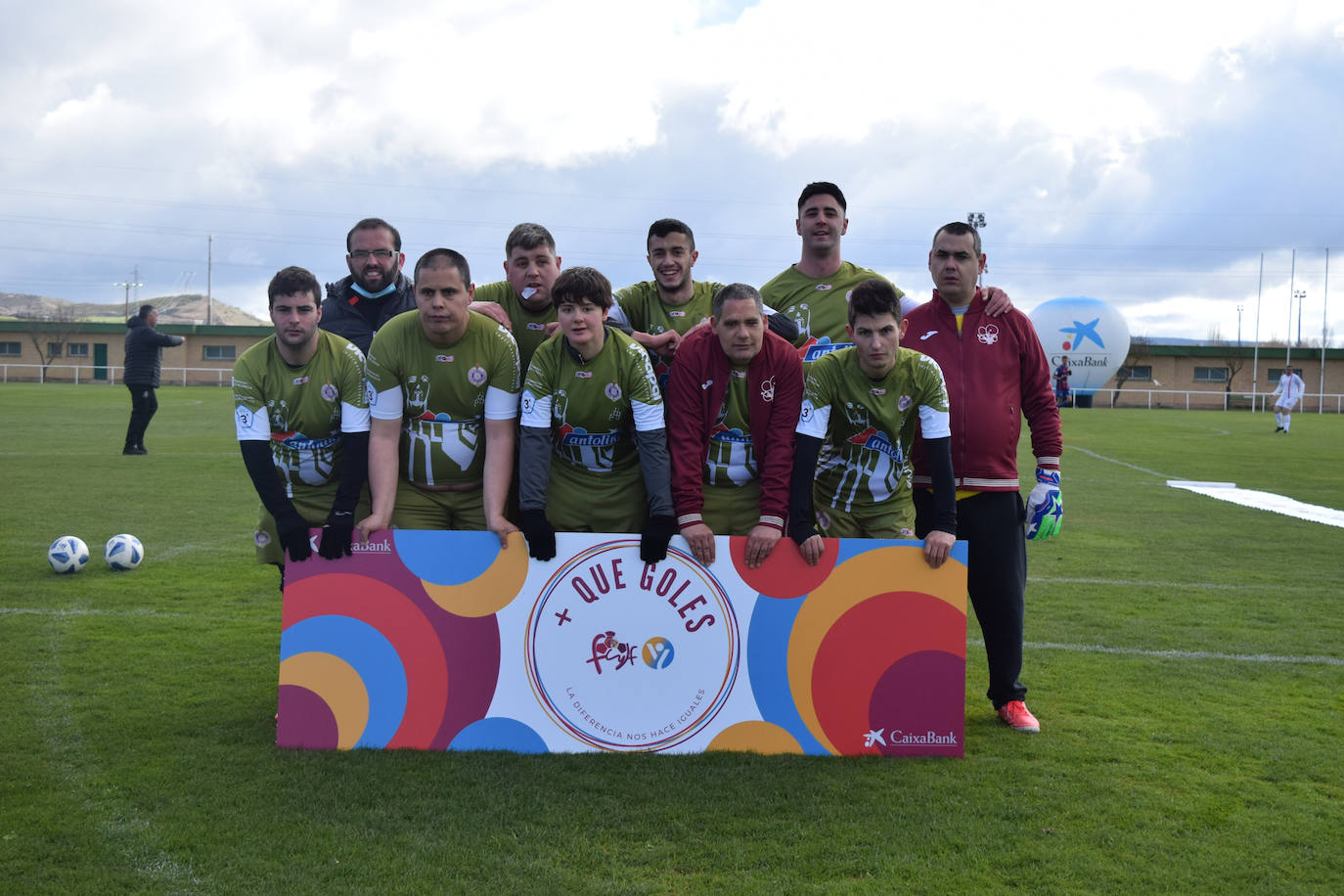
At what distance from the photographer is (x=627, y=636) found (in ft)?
13.7

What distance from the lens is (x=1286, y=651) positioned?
18.9 ft

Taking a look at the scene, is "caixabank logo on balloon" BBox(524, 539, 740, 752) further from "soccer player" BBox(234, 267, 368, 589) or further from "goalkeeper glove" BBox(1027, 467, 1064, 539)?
"goalkeeper glove" BBox(1027, 467, 1064, 539)

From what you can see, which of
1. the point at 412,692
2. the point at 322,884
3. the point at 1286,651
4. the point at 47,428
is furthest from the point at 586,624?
the point at 47,428

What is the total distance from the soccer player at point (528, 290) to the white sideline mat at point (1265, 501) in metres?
9.45

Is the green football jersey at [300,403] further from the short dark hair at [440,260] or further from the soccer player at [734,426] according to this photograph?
the soccer player at [734,426]

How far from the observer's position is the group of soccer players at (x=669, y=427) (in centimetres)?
419

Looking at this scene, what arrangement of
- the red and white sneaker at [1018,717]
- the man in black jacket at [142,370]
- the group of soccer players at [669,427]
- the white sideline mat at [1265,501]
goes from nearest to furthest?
the group of soccer players at [669,427] → the red and white sneaker at [1018,717] → the white sideline mat at [1265,501] → the man in black jacket at [142,370]

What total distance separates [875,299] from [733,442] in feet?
2.72

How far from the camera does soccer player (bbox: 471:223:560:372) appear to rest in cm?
480

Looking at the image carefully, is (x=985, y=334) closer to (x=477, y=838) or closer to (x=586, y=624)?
(x=586, y=624)

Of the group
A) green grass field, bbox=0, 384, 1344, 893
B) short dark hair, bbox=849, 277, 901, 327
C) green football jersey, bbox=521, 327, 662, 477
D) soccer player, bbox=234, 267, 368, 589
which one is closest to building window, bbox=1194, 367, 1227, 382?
green grass field, bbox=0, 384, 1344, 893

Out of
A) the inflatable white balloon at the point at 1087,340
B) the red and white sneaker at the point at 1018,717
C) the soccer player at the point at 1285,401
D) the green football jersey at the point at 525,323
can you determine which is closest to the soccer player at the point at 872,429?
the red and white sneaker at the point at 1018,717

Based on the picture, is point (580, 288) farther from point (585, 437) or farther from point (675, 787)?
point (675, 787)

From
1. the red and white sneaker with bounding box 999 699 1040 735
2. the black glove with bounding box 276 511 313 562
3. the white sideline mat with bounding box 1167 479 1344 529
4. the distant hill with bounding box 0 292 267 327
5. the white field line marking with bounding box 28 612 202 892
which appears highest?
the distant hill with bounding box 0 292 267 327
